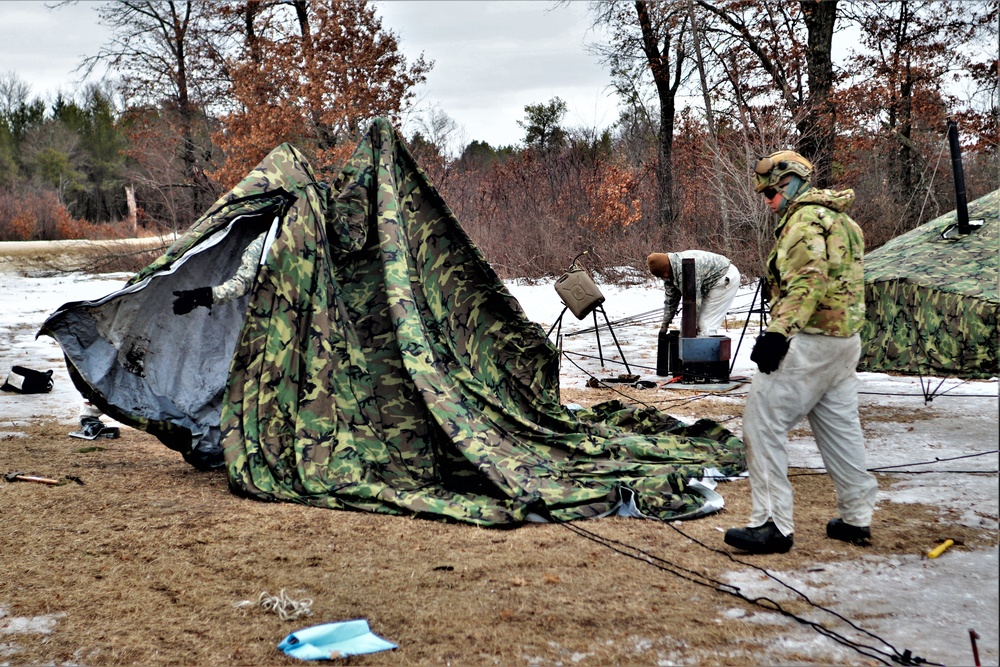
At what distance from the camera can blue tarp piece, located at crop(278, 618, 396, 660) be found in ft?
11.7

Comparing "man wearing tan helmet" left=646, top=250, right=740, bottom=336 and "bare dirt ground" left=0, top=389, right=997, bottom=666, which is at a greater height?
"man wearing tan helmet" left=646, top=250, right=740, bottom=336

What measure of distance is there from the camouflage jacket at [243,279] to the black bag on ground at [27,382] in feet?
14.8

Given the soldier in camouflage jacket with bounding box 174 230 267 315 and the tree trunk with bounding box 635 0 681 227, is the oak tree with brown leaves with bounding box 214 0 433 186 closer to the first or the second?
the tree trunk with bounding box 635 0 681 227

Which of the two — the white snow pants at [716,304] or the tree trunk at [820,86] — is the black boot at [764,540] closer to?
the white snow pants at [716,304]

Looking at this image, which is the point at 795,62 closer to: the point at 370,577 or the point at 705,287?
the point at 705,287

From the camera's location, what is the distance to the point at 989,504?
556cm

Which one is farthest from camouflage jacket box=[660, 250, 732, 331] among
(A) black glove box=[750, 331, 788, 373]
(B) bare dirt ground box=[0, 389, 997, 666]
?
(A) black glove box=[750, 331, 788, 373]

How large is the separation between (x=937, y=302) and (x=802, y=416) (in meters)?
6.83

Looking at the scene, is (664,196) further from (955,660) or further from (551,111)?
(955,660)

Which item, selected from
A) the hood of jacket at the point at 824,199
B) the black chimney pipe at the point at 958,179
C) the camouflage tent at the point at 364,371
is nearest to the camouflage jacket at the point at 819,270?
the hood of jacket at the point at 824,199

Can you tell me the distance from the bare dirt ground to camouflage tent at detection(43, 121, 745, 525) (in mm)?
332

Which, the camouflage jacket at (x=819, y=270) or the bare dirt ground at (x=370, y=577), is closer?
the bare dirt ground at (x=370, y=577)

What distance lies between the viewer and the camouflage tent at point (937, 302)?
33.3 ft

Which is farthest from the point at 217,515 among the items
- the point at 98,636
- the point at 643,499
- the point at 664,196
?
the point at 664,196
